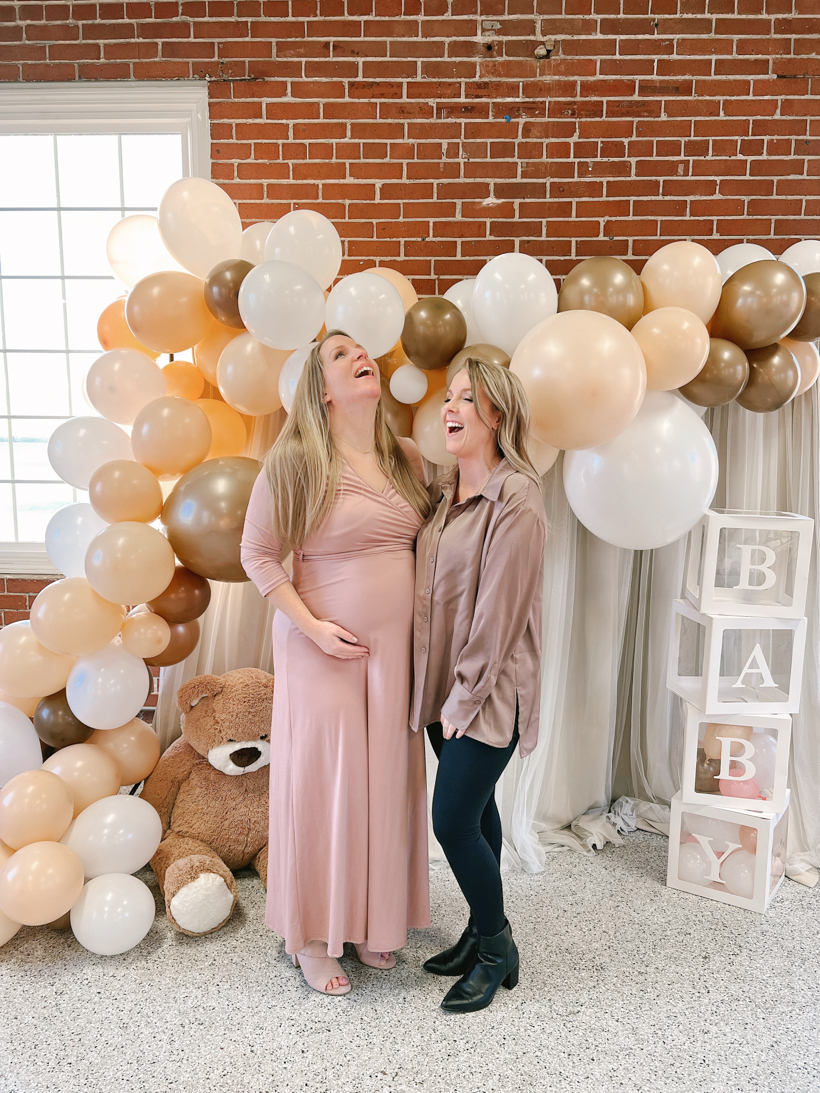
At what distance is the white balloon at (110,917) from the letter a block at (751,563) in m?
1.82

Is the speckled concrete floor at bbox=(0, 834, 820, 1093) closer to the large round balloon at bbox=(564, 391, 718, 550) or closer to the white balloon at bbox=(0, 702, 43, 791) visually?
the white balloon at bbox=(0, 702, 43, 791)

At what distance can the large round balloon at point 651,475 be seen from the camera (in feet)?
6.82

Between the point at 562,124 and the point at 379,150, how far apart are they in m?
0.67

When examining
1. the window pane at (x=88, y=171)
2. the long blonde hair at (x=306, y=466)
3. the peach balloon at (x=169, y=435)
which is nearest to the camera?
the long blonde hair at (x=306, y=466)

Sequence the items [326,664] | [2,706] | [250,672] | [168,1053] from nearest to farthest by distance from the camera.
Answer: [168,1053] → [326,664] → [2,706] → [250,672]

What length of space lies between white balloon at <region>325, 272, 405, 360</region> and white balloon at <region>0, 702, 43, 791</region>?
1450 mm

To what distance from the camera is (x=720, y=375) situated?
7.06ft

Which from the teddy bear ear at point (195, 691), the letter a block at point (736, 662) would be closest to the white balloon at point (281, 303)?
the teddy bear ear at point (195, 691)

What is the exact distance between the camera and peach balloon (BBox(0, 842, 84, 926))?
1942mm

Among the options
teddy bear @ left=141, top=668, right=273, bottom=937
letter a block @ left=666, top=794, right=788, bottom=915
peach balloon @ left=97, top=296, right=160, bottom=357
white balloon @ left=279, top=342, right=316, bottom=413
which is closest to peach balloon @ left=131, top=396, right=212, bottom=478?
white balloon @ left=279, top=342, right=316, bottom=413

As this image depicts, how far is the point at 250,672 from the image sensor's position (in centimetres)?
247

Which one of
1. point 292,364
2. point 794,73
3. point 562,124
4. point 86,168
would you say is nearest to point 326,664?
point 292,364

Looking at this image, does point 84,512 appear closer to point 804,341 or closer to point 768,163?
point 804,341

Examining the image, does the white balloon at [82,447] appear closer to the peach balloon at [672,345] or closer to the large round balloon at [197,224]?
the large round balloon at [197,224]
